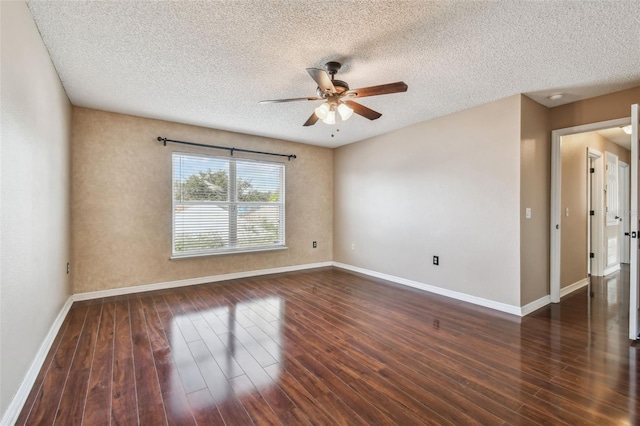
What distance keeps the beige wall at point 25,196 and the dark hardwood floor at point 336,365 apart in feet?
1.14

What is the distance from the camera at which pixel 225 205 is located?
481cm

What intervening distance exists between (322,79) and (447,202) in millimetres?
2586

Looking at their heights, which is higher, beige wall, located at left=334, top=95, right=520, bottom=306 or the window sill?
beige wall, located at left=334, top=95, right=520, bottom=306

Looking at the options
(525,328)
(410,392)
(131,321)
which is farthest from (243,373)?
(525,328)

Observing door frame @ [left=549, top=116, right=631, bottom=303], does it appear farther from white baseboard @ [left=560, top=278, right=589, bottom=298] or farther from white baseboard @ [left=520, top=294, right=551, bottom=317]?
white baseboard @ [left=560, top=278, right=589, bottom=298]

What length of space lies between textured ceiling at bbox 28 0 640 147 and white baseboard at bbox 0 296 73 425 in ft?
7.93

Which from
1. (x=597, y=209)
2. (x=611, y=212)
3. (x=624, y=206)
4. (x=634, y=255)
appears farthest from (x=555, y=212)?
(x=624, y=206)

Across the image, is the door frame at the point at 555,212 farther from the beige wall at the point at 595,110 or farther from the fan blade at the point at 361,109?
the fan blade at the point at 361,109

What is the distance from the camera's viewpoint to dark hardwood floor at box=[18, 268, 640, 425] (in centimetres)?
171

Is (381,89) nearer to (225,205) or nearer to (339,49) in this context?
(339,49)

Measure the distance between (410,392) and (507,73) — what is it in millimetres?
2892

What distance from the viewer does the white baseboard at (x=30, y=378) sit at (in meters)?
1.60

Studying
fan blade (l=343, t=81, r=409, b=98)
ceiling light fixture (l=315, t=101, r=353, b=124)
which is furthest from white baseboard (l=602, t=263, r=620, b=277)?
ceiling light fixture (l=315, t=101, r=353, b=124)

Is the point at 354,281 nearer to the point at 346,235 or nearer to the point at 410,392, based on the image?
the point at 346,235
